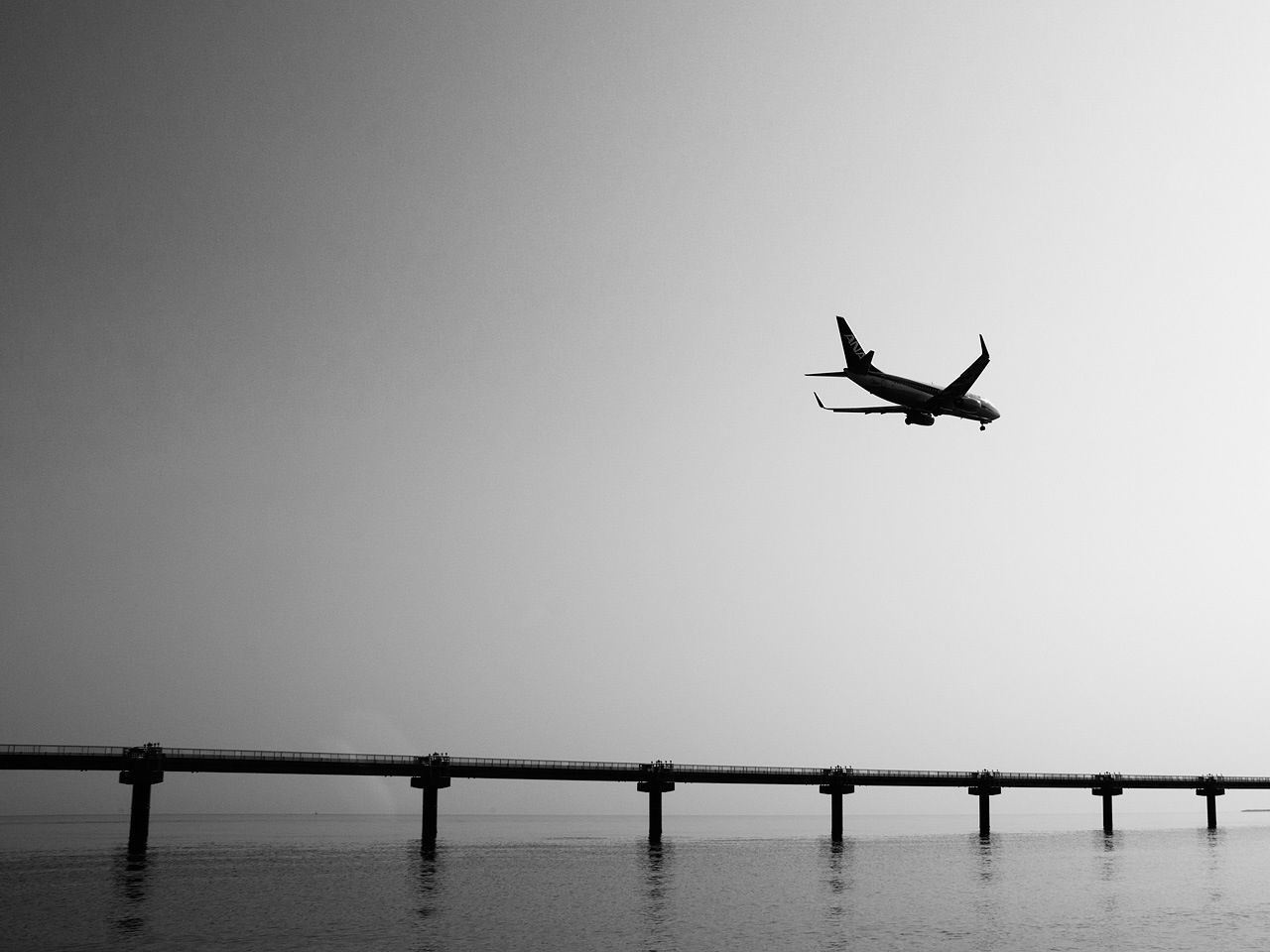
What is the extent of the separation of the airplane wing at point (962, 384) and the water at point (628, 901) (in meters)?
31.6

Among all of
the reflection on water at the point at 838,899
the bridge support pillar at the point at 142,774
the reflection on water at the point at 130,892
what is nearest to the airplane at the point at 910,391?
the reflection on water at the point at 838,899

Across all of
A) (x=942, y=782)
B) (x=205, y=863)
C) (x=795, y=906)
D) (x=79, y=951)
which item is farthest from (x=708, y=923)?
(x=942, y=782)

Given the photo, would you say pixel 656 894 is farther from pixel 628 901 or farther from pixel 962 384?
pixel 962 384

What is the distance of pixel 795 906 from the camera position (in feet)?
228

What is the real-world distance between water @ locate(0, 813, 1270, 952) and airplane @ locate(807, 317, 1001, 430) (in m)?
31.0

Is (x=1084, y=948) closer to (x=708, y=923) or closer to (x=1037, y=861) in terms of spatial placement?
(x=708, y=923)

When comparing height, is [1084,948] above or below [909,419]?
below

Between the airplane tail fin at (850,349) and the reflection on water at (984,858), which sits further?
the reflection on water at (984,858)

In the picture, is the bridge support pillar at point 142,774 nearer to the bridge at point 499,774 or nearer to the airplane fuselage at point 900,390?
the bridge at point 499,774

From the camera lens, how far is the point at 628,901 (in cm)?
7088

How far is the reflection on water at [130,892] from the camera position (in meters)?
56.2

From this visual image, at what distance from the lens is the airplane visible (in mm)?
69125

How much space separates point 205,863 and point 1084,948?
7908 cm

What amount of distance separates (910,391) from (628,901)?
37.8m
